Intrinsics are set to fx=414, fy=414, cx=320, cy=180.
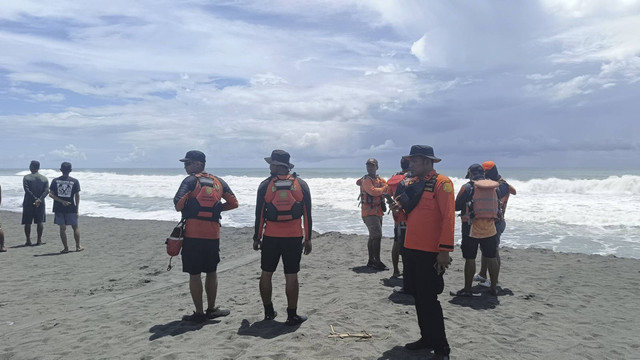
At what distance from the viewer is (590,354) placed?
4578mm

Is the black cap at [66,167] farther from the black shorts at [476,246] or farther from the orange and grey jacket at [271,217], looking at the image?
the black shorts at [476,246]

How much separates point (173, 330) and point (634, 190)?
111 ft

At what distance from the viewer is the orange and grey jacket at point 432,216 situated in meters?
3.92

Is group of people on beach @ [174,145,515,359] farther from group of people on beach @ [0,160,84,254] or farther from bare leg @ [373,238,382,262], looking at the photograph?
group of people on beach @ [0,160,84,254]

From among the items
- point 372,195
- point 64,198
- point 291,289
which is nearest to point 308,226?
point 291,289

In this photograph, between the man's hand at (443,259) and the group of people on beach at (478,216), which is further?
the group of people on beach at (478,216)

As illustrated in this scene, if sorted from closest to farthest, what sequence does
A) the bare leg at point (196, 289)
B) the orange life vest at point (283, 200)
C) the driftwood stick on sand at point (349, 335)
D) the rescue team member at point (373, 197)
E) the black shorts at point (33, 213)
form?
1. the driftwood stick on sand at point (349, 335)
2. the orange life vest at point (283, 200)
3. the bare leg at point (196, 289)
4. the rescue team member at point (373, 197)
5. the black shorts at point (33, 213)

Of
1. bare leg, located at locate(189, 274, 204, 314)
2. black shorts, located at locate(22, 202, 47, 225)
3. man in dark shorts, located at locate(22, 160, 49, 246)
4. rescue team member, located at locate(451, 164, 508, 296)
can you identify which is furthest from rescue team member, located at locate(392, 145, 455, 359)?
black shorts, located at locate(22, 202, 47, 225)

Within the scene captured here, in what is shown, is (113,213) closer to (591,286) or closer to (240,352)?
(240,352)

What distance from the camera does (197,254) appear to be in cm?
519

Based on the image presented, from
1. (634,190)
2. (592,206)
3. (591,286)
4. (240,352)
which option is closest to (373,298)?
(240,352)

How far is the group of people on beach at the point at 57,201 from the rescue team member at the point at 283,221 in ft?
23.4

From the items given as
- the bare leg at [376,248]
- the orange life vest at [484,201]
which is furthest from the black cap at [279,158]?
the bare leg at [376,248]

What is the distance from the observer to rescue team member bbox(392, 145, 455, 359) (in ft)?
13.1
